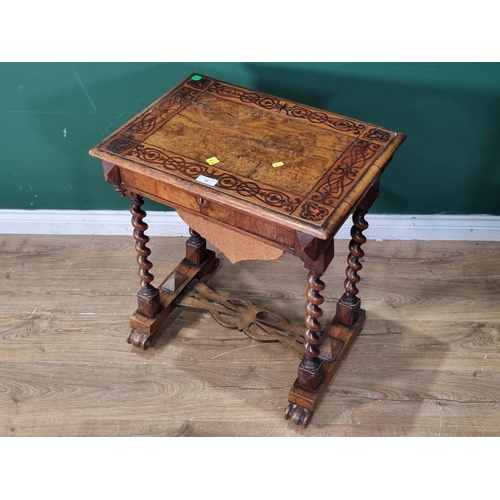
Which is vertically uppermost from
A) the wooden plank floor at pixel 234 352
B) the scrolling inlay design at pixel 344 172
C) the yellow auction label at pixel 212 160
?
the scrolling inlay design at pixel 344 172

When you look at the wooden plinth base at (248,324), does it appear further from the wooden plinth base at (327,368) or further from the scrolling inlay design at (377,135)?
the scrolling inlay design at (377,135)

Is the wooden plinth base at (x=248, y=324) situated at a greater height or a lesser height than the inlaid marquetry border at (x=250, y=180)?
lesser

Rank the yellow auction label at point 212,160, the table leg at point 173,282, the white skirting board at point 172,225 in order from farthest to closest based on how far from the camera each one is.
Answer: the white skirting board at point 172,225, the table leg at point 173,282, the yellow auction label at point 212,160

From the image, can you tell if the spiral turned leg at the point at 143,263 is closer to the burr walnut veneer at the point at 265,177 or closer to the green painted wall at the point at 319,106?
the burr walnut veneer at the point at 265,177

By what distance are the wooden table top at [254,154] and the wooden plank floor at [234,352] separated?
0.64m

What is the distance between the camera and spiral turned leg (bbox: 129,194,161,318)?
205 cm

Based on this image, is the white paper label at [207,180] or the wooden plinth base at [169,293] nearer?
the white paper label at [207,180]

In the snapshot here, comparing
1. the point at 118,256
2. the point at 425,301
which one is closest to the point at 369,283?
the point at 425,301

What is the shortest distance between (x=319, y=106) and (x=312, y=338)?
33.8 inches

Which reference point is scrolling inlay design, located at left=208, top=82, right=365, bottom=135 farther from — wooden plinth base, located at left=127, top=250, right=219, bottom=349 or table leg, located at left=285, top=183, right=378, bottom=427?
wooden plinth base, located at left=127, top=250, right=219, bottom=349

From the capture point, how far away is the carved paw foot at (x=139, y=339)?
2.29m

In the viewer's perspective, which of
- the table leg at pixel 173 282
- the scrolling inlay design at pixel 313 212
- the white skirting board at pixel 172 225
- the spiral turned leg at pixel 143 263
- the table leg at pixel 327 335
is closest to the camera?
the scrolling inlay design at pixel 313 212

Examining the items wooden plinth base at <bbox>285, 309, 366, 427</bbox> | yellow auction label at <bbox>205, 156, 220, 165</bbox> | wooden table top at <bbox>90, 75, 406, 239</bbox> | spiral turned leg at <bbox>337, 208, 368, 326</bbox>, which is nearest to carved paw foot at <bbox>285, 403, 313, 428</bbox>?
wooden plinth base at <bbox>285, 309, 366, 427</bbox>

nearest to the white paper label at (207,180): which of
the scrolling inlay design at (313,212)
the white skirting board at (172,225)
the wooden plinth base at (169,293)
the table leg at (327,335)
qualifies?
the scrolling inlay design at (313,212)
